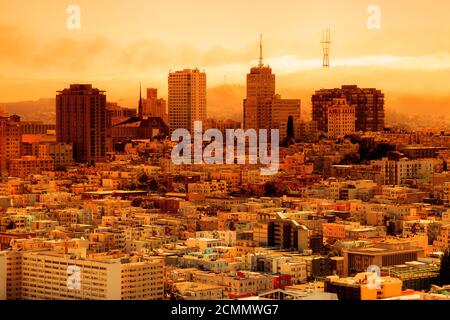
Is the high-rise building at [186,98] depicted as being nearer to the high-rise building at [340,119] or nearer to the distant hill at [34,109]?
the distant hill at [34,109]

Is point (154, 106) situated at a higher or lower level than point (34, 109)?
higher

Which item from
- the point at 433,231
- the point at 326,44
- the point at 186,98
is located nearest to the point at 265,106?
the point at 186,98

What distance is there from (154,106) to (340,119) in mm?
4037

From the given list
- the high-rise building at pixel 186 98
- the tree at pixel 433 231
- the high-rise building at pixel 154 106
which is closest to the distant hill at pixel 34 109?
the high-rise building at pixel 154 106

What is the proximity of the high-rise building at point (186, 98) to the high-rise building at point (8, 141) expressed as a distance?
2.40 metres

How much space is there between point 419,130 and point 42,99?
5.82 metres

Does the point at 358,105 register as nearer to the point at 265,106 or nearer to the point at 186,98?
the point at 265,106

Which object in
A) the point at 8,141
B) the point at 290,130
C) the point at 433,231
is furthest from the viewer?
the point at 290,130

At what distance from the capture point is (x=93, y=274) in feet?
32.6

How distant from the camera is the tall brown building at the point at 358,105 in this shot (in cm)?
2125

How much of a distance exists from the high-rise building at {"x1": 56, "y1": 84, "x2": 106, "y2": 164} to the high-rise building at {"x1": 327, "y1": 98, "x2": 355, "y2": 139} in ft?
13.0

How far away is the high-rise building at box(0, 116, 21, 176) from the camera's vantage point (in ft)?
61.6

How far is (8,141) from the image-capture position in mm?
19500
